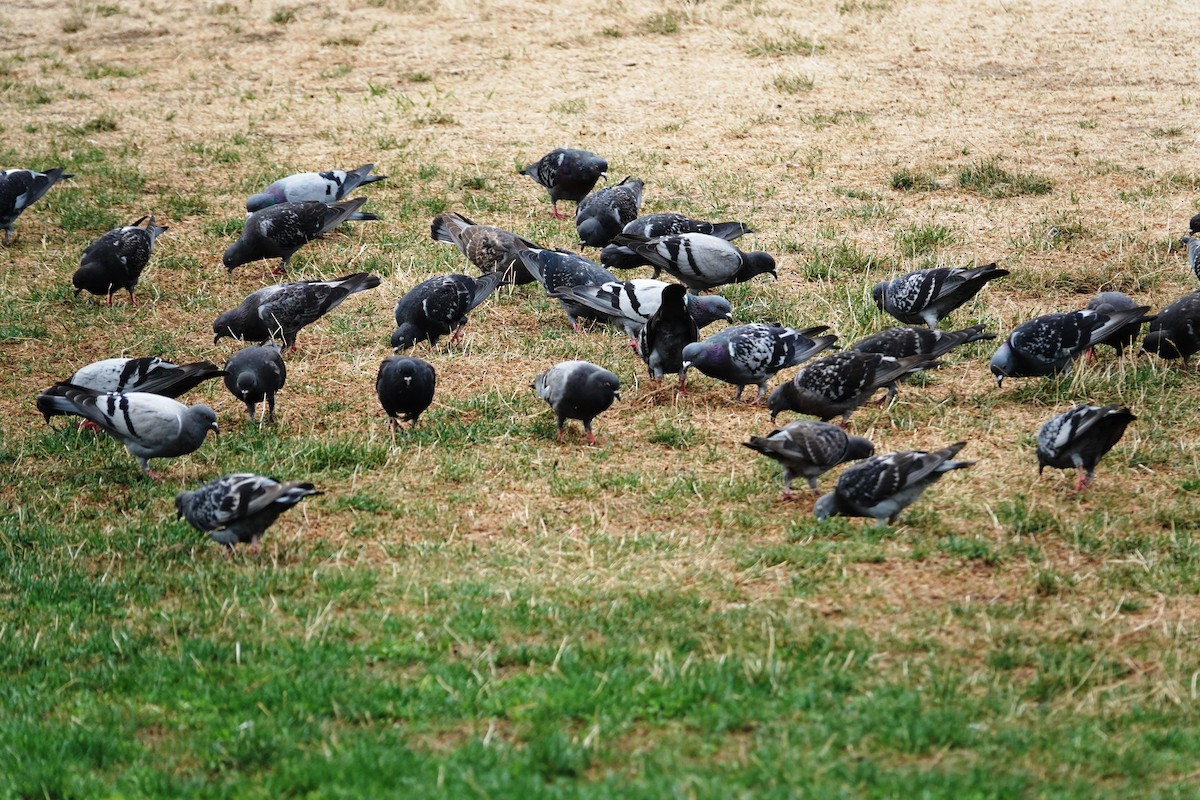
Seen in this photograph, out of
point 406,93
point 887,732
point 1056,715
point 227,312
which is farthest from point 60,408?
point 406,93

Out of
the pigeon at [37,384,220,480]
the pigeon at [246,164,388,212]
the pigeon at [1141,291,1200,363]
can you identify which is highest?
the pigeon at [246,164,388,212]

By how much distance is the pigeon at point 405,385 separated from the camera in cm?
756

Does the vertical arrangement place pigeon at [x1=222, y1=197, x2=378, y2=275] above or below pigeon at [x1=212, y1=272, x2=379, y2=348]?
above

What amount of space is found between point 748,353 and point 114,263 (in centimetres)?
515

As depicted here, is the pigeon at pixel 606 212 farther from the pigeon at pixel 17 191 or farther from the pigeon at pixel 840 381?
the pigeon at pixel 17 191

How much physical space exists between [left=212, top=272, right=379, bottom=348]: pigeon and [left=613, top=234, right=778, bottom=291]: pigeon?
229 cm


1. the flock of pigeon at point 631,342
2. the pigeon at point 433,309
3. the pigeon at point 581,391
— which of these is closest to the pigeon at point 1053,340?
the flock of pigeon at point 631,342

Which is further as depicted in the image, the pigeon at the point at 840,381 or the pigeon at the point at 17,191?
the pigeon at the point at 17,191

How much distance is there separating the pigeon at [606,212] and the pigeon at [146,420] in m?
4.44

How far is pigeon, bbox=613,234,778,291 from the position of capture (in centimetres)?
956

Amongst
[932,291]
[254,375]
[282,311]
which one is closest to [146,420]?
[254,375]

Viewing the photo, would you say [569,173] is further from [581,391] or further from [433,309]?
[581,391]

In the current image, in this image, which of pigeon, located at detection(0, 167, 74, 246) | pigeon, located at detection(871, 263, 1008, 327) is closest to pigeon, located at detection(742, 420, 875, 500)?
pigeon, located at detection(871, 263, 1008, 327)

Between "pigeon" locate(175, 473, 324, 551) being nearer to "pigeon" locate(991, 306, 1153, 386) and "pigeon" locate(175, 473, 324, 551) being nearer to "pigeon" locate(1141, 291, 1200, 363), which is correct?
"pigeon" locate(991, 306, 1153, 386)
